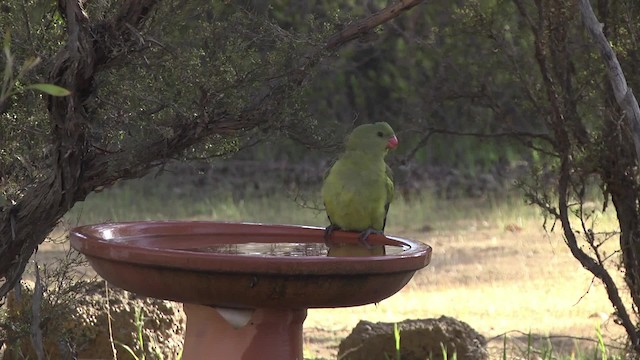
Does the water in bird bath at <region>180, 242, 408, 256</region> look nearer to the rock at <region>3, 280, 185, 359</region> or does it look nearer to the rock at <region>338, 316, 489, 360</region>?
the rock at <region>3, 280, 185, 359</region>

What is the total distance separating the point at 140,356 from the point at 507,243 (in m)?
4.64

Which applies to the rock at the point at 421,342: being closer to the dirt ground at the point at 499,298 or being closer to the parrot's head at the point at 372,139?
the dirt ground at the point at 499,298

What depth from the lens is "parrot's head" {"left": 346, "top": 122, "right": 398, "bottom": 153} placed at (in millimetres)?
3902

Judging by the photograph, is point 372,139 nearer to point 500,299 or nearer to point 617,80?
point 617,80

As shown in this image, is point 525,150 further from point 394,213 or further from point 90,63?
point 90,63

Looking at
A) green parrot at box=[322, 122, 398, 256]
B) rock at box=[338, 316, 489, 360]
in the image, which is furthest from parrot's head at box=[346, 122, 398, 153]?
rock at box=[338, 316, 489, 360]

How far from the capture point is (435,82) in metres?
6.20

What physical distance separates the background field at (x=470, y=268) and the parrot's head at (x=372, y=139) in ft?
1.79

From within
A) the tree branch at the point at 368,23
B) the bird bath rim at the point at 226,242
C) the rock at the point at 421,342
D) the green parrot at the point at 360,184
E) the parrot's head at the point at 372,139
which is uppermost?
the tree branch at the point at 368,23

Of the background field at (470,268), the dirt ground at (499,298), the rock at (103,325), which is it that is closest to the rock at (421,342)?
the background field at (470,268)

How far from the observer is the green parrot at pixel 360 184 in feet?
12.6

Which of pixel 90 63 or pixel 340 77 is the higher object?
pixel 340 77

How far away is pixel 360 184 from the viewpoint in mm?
3865

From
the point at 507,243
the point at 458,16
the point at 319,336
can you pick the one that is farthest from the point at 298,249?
the point at 507,243
